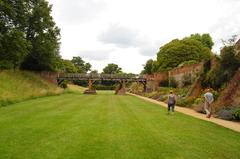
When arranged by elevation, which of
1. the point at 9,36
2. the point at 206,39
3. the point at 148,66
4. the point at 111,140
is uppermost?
the point at 206,39

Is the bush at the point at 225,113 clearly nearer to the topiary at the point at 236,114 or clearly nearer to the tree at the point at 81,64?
the topiary at the point at 236,114

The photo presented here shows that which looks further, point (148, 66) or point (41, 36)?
point (148, 66)

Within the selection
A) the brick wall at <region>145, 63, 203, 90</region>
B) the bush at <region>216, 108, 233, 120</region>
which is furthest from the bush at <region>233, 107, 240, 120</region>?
the brick wall at <region>145, 63, 203, 90</region>

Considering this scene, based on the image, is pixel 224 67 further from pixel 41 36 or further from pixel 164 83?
pixel 164 83

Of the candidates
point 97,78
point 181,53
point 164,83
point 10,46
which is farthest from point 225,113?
point 181,53

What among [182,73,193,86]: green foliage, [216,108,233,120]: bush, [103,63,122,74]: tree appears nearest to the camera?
[216,108,233,120]: bush

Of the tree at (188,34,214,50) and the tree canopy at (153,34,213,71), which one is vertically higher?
the tree at (188,34,214,50)

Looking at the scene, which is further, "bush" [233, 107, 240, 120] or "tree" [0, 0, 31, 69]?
"tree" [0, 0, 31, 69]

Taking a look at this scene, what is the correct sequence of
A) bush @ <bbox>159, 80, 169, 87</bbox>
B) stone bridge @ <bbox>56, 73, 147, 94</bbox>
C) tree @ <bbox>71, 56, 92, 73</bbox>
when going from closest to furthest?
bush @ <bbox>159, 80, 169, 87</bbox> → stone bridge @ <bbox>56, 73, 147, 94</bbox> → tree @ <bbox>71, 56, 92, 73</bbox>

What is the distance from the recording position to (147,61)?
106000 millimetres

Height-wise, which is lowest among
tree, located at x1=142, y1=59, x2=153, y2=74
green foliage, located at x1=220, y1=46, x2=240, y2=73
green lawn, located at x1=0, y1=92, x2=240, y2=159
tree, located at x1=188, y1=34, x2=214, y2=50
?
green lawn, located at x1=0, y1=92, x2=240, y2=159

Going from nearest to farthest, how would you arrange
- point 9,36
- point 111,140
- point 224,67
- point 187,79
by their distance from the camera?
point 111,140, point 224,67, point 9,36, point 187,79

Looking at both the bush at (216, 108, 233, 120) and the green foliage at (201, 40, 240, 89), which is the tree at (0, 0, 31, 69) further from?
the bush at (216, 108, 233, 120)

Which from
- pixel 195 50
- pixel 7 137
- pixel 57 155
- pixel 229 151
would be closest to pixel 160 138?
pixel 229 151
